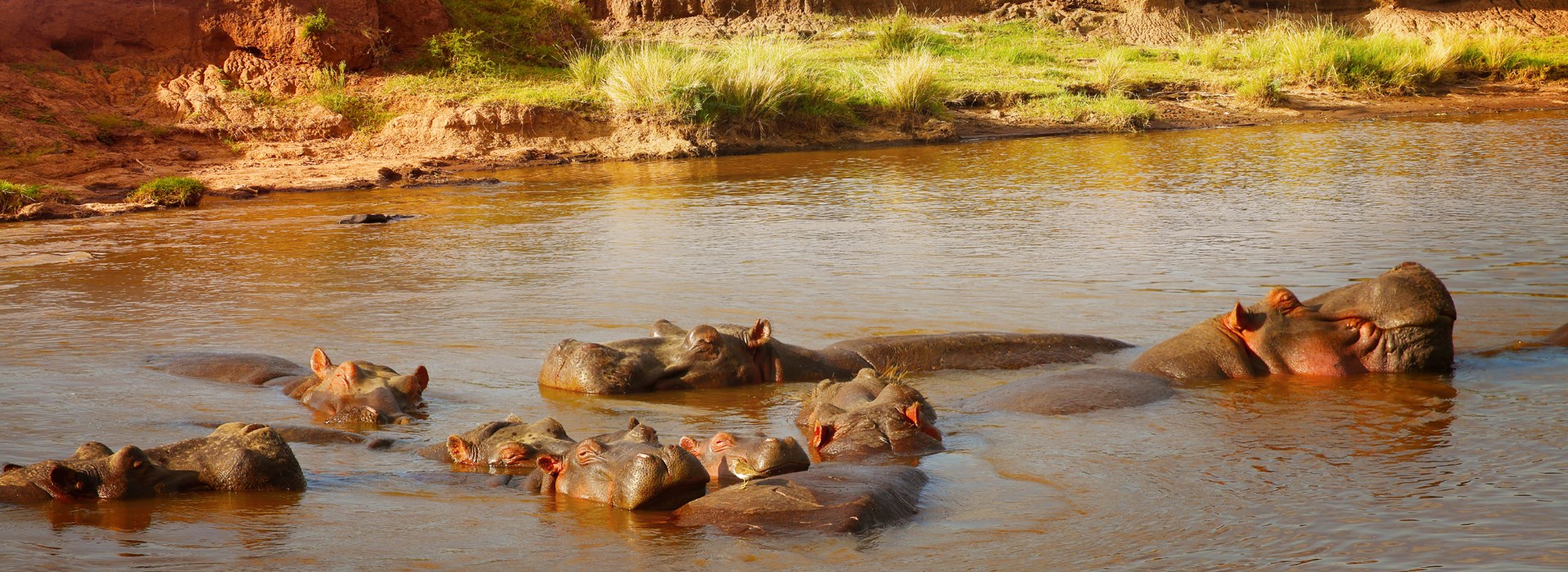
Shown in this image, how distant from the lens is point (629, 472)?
14.6 feet

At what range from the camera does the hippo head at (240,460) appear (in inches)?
187

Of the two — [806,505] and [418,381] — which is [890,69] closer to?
[418,381]

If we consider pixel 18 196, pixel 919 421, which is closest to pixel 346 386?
pixel 919 421

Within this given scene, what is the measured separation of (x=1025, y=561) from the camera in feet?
13.0

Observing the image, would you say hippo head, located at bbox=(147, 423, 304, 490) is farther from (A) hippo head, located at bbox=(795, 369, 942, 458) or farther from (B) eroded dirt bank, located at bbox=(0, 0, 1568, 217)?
(B) eroded dirt bank, located at bbox=(0, 0, 1568, 217)

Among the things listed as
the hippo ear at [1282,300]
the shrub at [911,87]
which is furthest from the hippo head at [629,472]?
the shrub at [911,87]

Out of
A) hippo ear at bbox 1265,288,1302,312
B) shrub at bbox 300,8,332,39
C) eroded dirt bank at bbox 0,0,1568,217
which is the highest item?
shrub at bbox 300,8,332,39

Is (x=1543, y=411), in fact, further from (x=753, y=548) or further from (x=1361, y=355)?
(x=753, y=548)

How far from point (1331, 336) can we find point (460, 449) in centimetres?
384

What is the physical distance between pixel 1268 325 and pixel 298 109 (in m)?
16.2

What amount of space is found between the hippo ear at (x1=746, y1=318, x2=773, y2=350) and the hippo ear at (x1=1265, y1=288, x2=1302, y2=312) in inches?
90.7

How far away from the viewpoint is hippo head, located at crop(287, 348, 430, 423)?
20.0 ft

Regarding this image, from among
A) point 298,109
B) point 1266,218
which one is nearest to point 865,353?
point 1266,218

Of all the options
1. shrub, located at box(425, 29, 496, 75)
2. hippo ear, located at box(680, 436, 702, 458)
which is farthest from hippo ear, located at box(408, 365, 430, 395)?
shrub, located at box(425, 29, 496, 75)
